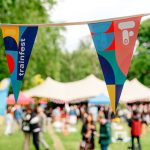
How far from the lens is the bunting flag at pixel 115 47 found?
369 inches

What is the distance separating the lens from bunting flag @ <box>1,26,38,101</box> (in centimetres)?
1031

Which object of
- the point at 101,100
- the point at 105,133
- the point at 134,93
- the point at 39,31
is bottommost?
the point at 105,133

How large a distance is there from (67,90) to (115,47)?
19737 mm

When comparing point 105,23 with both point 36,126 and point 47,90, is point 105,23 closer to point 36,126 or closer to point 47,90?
point 36,126

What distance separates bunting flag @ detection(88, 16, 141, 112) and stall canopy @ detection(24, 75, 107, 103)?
58.9 feet

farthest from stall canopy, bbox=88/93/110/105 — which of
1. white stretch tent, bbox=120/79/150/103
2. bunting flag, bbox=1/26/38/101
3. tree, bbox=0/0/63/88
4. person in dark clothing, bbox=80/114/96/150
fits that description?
bunting flag, bbox=1/26/38/101

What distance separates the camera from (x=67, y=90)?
29.3 m

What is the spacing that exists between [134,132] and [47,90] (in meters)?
9.95

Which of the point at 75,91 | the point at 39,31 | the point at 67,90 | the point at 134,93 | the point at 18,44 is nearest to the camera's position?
the point at 18,44

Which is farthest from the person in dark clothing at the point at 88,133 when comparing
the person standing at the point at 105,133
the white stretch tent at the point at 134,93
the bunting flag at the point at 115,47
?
the white stretch tent at the point at 134,93

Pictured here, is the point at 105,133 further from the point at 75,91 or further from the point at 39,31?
the point at 39,31

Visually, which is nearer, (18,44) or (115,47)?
(115,47)

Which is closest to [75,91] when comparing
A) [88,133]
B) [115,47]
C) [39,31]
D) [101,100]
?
[101,100]

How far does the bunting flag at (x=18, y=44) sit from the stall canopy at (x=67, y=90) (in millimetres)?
17173
